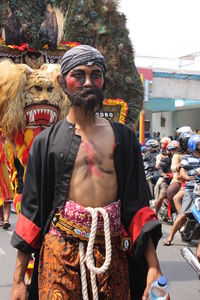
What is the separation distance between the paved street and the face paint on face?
2.69 metres

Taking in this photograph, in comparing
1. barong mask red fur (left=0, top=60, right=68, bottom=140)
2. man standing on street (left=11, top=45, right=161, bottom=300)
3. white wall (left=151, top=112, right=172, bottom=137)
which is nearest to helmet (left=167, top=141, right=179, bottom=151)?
barong mask red fur (left=0, top=60, right=68, bottom=140)

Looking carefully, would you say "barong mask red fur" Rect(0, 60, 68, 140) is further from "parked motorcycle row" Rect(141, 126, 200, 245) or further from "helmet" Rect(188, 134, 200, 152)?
"helmet" Rect(188, 134, 200, 152)

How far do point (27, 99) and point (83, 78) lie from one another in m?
1.72

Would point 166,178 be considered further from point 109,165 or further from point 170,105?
point 170,105

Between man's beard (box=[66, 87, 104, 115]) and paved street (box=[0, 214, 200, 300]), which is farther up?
man's beard (box=[66, 87, 104, 115])

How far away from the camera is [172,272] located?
17.5ft

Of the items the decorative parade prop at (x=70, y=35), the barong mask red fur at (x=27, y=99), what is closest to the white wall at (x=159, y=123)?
the decorative parade prop at (x=70, y=35)

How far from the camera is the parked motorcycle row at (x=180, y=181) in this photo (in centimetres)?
626

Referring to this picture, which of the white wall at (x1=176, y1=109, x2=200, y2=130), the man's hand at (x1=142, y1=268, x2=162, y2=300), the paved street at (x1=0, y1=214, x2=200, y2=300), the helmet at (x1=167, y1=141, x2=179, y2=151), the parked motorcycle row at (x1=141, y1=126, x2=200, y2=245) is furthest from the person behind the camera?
the white wall at (x1=176, y1=109, x2=200, y2=130)

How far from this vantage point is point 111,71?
6590 millimetres

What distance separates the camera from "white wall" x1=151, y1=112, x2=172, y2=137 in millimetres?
26938

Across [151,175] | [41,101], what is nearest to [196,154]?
[41,101]

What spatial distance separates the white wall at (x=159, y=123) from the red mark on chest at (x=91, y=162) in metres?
24.4

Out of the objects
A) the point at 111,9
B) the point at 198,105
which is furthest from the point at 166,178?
the point at 198,105
